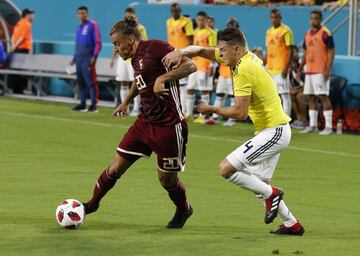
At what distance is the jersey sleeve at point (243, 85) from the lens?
973 centimetres

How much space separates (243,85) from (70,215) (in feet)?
6.63

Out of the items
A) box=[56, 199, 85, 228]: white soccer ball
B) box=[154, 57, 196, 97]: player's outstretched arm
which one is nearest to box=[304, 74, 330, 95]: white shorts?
box=[154, 57, 196, 97]: player's outstretched arm

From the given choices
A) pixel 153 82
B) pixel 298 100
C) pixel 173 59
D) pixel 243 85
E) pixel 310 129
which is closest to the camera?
pixel 243 85

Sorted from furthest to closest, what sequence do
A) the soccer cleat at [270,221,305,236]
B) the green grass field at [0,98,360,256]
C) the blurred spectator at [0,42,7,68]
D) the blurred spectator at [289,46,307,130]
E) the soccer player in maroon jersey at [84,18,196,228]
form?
1. the blurred spectator at [0,42,7,68]
2. the blurred spectator at [289,46,307,130]
3. the soccer player in maroon jersey at [84,18,196,228]
4. the soccer cleat at [270,221,305,236]
5. the green grass field at [0,98,360,256]

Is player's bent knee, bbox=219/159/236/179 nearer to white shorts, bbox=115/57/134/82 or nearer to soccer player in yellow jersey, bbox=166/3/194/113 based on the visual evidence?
soccer player in yellow jersey, bbox=166/3/194/113

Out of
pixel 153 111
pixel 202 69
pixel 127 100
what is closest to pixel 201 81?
pixel 202 69

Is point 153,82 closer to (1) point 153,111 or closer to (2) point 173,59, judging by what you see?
(1) point 153,111

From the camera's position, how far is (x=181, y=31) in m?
23.5

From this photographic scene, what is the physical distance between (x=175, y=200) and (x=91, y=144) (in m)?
8.23

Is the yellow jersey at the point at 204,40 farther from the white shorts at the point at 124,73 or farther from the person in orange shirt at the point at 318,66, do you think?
the person in orange shirt at the point at 318,66

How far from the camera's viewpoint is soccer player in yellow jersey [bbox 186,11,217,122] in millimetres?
22750

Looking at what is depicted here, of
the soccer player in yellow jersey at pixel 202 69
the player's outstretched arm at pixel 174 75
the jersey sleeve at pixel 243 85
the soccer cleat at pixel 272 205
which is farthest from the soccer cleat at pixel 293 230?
the soccer player in yellow jersey at pixel 202 69

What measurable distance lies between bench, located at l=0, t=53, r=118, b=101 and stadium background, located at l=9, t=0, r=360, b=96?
27.2 inches

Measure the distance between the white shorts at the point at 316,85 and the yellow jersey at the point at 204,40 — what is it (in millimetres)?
2334
